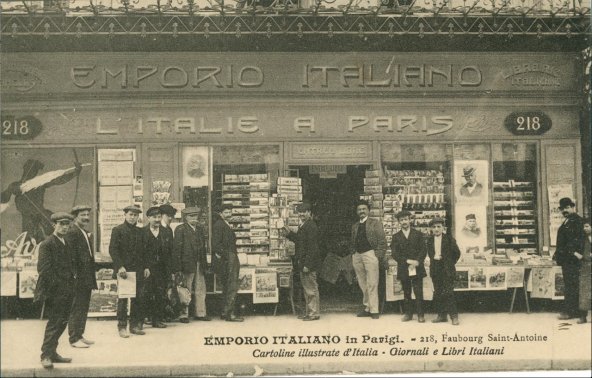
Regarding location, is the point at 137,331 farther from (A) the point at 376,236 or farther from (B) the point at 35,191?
(A) the point at 376,236

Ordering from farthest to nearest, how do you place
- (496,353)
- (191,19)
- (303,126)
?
1. (303,126)
2. (191,19)
3. (496,353)

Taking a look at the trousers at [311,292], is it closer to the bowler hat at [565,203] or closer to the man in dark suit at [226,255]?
the man in dark suit at [226,255]

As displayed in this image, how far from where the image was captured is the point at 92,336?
8.15 m

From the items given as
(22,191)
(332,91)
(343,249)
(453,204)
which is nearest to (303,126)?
(332,91)

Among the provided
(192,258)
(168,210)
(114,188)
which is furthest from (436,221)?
(114,188)

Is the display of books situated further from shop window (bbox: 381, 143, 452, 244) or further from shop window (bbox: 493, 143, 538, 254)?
shop window (bbox: 381, 143, 452, 244)

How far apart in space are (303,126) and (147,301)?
3.24 metres

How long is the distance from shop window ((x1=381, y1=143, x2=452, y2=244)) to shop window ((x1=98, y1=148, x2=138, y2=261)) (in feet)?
11.6

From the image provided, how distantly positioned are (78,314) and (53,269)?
964 mm

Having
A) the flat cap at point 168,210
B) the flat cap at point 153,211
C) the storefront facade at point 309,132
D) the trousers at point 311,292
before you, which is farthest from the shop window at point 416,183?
the flat cap at point 153,211

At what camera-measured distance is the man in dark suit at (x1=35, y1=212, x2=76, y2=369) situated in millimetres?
7219

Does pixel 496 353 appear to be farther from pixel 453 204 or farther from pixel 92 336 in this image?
pixel 92 336

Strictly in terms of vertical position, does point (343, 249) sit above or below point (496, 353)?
above

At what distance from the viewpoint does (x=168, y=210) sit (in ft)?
29.0
